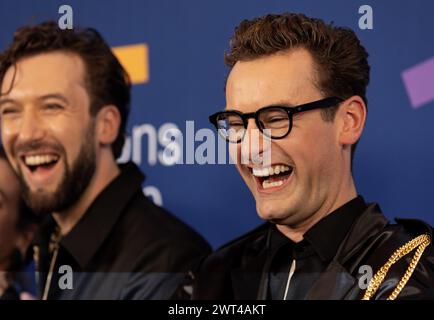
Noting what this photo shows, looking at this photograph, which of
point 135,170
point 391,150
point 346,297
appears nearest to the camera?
point 346,297

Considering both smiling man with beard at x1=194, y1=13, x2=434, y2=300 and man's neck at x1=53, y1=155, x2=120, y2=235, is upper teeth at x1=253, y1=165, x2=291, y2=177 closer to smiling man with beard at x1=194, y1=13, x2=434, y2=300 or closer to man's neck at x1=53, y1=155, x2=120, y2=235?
smiling man with beard at x1=194, y1=13, x2=434, y2=300

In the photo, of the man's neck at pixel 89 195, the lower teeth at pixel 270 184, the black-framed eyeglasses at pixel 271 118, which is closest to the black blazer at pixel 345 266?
the lower teeth at pixel 270 184

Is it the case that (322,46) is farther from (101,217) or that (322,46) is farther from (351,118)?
(101,217)

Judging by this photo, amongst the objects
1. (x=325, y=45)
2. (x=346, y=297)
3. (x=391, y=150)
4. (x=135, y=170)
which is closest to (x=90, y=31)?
(x=135, y=170)

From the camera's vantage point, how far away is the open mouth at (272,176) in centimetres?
173

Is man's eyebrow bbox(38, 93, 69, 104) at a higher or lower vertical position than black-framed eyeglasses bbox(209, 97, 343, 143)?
higher

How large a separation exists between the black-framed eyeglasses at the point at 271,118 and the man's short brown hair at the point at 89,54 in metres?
0.45

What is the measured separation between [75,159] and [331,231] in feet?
2.41

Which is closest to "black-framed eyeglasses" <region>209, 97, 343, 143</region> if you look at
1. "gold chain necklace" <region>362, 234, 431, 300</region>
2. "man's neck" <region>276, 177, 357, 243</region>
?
"man's neck" <region>276, 177, 357, 243</region>

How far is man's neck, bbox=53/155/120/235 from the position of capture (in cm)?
207

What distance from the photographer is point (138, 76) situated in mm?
2117

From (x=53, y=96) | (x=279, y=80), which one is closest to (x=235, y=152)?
(x=279, y=80)
